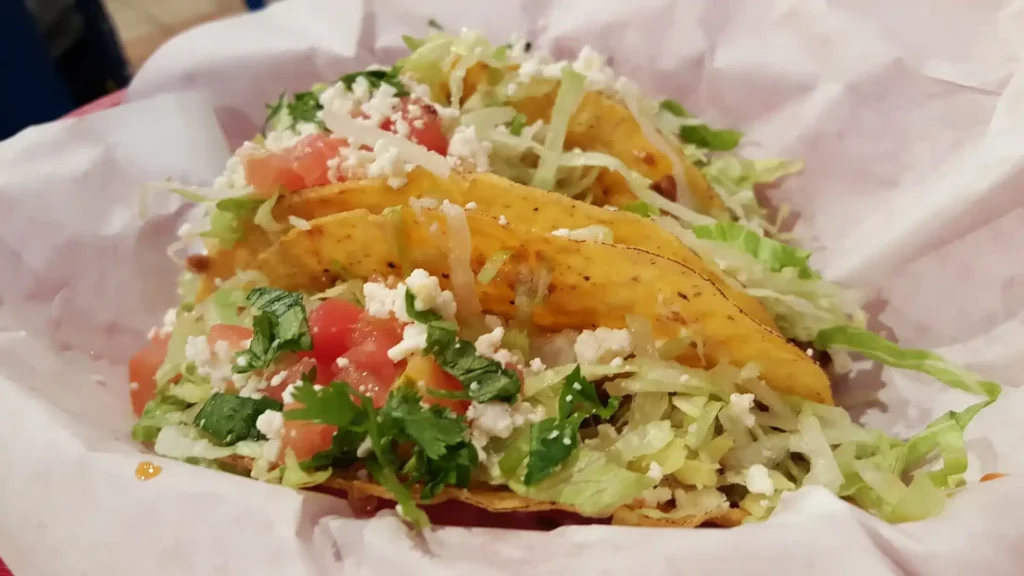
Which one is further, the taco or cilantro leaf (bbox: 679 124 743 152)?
cilantro leaf (bbox: 679 124 743 152)

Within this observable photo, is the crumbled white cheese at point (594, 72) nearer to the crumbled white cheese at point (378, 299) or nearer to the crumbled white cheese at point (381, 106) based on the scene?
the crumbled white cheese at point (381, 106)

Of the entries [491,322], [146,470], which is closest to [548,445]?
[491,322]

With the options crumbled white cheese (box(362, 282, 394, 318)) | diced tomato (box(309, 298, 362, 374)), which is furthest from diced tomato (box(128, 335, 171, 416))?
crumbled white cheese (box(362, 282, 394, 318))

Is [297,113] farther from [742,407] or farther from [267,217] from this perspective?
[742,407]

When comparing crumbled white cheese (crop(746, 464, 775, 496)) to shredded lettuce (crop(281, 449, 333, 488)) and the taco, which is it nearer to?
the taco

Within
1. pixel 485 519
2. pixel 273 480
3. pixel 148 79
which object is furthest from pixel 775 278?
A: pixel 148 79

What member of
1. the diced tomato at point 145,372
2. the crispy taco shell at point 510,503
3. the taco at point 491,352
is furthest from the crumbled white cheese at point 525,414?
the diced tomato at point 145,372
